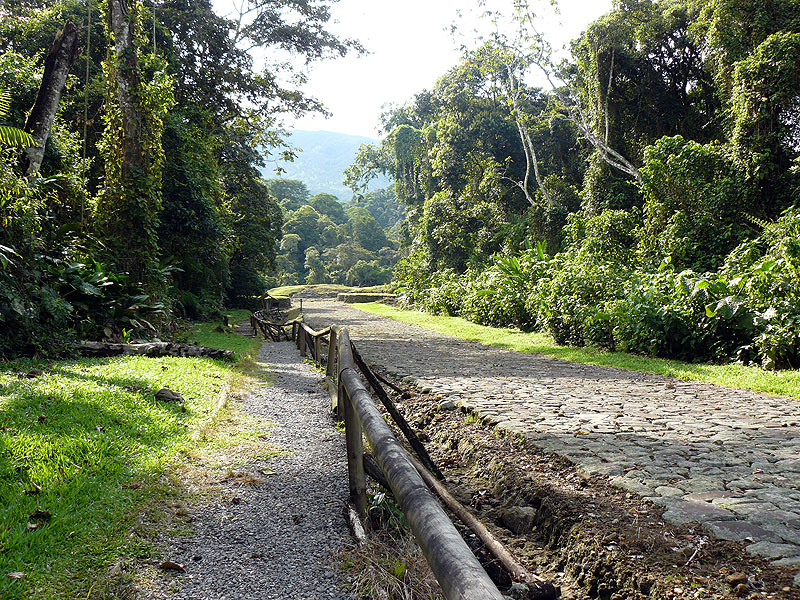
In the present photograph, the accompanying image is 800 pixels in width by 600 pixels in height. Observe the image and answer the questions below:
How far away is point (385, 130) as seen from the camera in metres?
47.5

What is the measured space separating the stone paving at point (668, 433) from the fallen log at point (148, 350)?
3.54 metres

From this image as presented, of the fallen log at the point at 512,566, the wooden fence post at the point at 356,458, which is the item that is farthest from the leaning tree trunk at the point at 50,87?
the fallen log at the point at 512,566

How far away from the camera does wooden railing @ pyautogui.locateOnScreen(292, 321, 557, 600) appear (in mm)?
1376

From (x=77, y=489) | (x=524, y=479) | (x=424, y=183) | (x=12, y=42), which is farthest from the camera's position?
(x=424, y=183)

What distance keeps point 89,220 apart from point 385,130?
38568 mm

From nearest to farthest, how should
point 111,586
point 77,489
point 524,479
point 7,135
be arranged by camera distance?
point 111,586
point 77,489
point 524,479
point 7,135

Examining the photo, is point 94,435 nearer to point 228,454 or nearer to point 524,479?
point 228,454

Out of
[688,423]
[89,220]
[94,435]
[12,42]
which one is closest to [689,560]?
[688,423]

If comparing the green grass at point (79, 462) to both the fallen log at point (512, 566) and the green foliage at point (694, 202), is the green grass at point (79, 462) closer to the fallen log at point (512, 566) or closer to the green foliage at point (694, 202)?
the fallen log at point (512, 566)

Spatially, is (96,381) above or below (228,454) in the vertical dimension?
above

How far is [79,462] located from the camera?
12.4ft

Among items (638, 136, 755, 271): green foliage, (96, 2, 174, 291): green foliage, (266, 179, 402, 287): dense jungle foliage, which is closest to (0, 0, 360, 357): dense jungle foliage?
(96, 2, 174, 291): green foliage

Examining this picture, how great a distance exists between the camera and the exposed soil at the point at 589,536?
2445mm

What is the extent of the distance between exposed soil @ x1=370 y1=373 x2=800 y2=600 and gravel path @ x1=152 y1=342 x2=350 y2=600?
978mm
